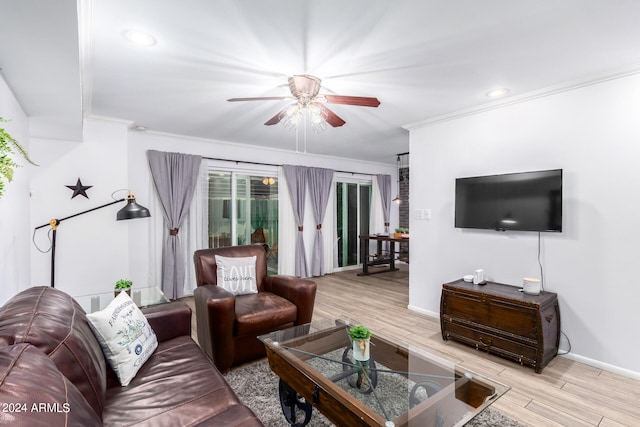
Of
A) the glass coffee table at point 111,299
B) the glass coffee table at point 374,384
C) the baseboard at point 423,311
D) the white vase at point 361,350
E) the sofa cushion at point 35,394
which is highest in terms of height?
the sofa cushion at point 35,394

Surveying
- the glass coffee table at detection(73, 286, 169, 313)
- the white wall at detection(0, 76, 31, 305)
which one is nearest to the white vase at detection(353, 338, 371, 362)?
the glass coffee table at detection(73, 286, 169, 313)

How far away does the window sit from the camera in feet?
15.6

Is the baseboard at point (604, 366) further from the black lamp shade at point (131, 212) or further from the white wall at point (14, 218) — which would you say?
the white wall at point (14, 218)

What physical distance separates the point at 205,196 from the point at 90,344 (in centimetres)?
341

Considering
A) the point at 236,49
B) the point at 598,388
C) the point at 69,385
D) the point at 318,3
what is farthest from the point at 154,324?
the point at 598,388

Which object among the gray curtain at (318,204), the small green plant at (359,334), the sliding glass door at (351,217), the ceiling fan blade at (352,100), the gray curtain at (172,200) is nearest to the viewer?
the small green plant at (359,334)

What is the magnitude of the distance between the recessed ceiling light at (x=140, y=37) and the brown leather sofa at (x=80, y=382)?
1.57m

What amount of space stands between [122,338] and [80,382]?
43 centimetres

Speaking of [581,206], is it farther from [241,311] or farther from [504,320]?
[241,311]

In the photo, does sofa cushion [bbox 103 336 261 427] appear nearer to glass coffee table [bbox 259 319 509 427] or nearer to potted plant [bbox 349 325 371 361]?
glass coffee table [bbox 259 319 509 427]

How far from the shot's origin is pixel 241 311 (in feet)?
8.06

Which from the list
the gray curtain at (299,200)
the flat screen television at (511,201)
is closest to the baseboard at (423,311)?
the flat screen television at (511,201)

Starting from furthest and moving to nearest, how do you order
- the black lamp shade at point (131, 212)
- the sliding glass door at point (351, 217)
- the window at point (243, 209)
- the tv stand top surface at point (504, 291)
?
the sliding glass door at point (351, 217)
the window at point (243, 209)
the black lamp shade at point (131, 212)
the tv stand top surface at point (504, 291)

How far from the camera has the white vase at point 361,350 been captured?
1.83 meters
